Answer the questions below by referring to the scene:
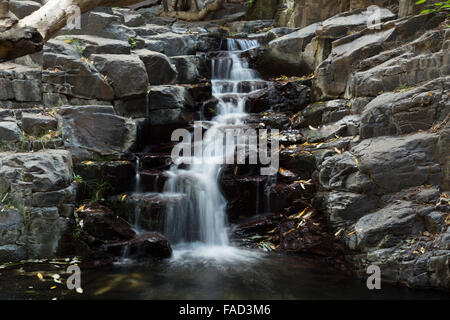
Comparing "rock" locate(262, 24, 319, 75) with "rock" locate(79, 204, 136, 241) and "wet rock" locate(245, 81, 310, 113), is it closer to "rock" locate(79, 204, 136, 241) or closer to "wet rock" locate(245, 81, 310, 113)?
"wet rock" locate(245, 81, 310, 113)

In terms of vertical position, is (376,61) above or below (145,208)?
above

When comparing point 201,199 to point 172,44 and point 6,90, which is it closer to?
point 6,90

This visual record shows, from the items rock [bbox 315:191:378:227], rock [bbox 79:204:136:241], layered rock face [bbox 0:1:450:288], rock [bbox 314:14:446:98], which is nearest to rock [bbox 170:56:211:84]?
layered rock face [bbox 0:1:450:288]

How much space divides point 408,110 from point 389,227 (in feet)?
6.06

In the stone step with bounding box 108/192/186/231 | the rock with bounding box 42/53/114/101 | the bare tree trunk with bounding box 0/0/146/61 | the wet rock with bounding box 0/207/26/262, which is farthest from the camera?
the rock with bounding box 42/53/114/101

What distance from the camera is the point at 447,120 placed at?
4652 mm

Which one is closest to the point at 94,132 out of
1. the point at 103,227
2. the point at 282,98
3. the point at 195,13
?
the point at 103,227

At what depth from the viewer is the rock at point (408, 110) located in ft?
16.0

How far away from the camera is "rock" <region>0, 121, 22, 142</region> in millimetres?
5590

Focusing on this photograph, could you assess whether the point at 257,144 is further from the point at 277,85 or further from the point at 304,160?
the point at 277,85

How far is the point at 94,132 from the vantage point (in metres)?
6.62

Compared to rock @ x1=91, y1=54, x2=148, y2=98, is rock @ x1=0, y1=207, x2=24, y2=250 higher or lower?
rock @ x1=91, y1=54, x2=148, y2=98

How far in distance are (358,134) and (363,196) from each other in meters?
1.50

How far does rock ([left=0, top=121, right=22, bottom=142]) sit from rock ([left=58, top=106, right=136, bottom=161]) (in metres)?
0.78
